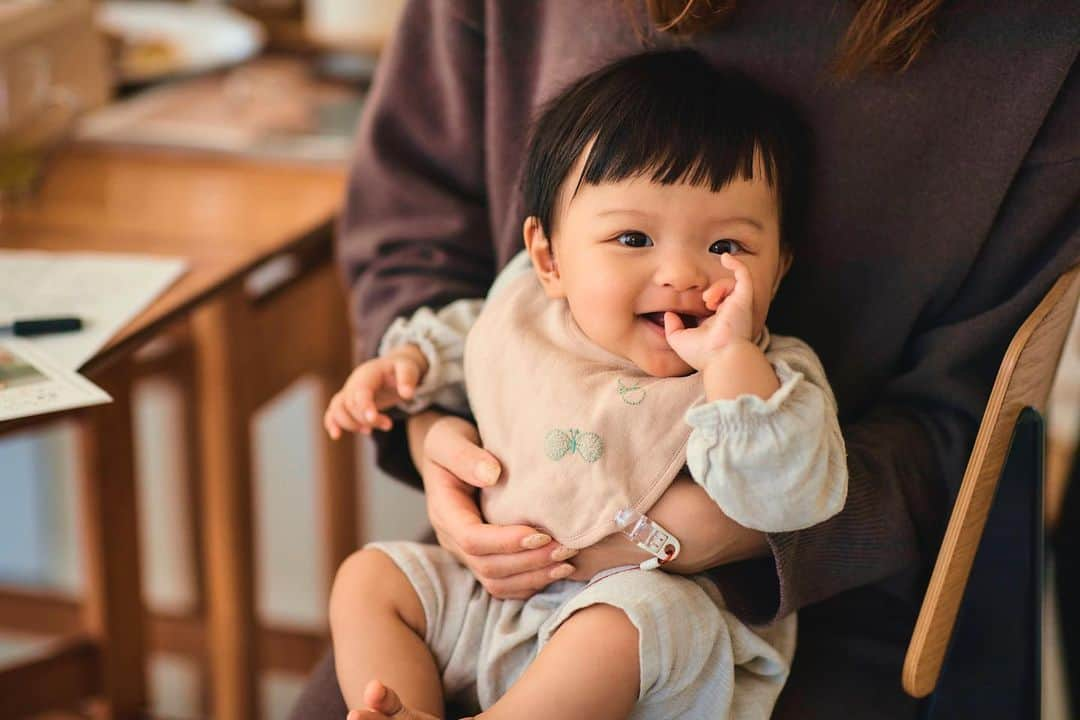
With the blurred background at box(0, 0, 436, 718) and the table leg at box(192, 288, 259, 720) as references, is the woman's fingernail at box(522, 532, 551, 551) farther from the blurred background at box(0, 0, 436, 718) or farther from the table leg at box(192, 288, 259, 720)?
the table leg at box(192, 288, 259, 720)

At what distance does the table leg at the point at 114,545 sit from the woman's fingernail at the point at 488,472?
796 millimetres

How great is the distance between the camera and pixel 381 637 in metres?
0.94

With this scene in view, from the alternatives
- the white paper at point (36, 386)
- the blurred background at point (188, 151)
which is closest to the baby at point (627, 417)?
the white paper at point (36, 386)

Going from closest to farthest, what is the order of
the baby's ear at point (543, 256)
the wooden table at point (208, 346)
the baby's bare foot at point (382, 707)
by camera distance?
the baby's bare foot at point (382, 707) < the baby's ear at point (543, 256) < the wooden table at point (208, 346)

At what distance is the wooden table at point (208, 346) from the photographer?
4.62 feet

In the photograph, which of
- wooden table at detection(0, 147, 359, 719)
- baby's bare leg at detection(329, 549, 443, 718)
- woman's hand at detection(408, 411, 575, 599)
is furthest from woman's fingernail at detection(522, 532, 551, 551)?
wooden table at detection(0, 147, 359, 719)

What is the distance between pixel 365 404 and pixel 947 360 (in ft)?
1.54

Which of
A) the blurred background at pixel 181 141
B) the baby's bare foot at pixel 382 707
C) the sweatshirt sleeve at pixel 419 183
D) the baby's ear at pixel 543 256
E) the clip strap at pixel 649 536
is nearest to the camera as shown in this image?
the baby's bare foot at pixel 382 707

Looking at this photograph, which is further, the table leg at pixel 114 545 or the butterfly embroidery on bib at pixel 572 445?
the table leg at pixel 114 545

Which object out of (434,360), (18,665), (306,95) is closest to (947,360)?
(434,360)

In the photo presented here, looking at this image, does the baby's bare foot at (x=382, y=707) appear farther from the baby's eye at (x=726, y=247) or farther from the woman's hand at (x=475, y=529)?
the baby's eye at (x=726, y=247)

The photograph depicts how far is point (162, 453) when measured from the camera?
8.77ft

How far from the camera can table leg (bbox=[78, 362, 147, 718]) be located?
166cm

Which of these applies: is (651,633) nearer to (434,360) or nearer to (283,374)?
(434,360)
